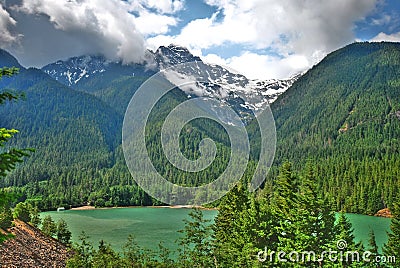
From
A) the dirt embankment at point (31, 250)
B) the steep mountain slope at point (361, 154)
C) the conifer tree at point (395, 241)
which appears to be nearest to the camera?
the conifer tree at point (395, 241)

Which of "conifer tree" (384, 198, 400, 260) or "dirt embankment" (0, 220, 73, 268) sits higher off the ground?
"conifer tree" (384, 198, 400, 260)

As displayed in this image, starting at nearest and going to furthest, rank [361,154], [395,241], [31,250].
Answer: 1. [395,241]
2. [31,250]
3. [361,154]

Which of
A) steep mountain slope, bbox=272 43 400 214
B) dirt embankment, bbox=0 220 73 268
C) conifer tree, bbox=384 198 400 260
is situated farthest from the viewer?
steep mountain slope, bbox=272 43 400 214

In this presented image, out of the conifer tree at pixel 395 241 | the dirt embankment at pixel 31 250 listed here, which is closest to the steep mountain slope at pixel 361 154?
the conifer tree at pixel 395 241

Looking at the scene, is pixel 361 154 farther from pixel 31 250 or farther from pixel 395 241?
pixel 31 250

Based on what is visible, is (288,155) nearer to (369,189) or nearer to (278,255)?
(369,189)

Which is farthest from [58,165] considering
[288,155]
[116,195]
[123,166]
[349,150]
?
[349,150]

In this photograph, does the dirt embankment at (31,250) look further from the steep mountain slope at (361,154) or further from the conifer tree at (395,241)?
the steep mountain slope at (361,154)

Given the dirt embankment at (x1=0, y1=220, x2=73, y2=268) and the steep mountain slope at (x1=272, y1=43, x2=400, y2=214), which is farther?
the steep mountain slope at (x1=272, y1=43, x2=400, y2=214)

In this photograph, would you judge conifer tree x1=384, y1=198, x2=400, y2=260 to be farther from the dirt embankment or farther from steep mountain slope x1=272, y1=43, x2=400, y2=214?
steep mountain slope x1=272, y1=43, x2=400, y2=214

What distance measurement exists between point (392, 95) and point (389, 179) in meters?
121

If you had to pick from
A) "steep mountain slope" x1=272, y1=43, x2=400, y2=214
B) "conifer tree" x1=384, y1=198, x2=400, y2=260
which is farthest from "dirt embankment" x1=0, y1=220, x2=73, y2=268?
"steep mountain slope" x1=272, y1=43, x2=400, y2=214

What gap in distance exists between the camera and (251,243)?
60.7ft

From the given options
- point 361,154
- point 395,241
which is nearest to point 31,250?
point 395,241
